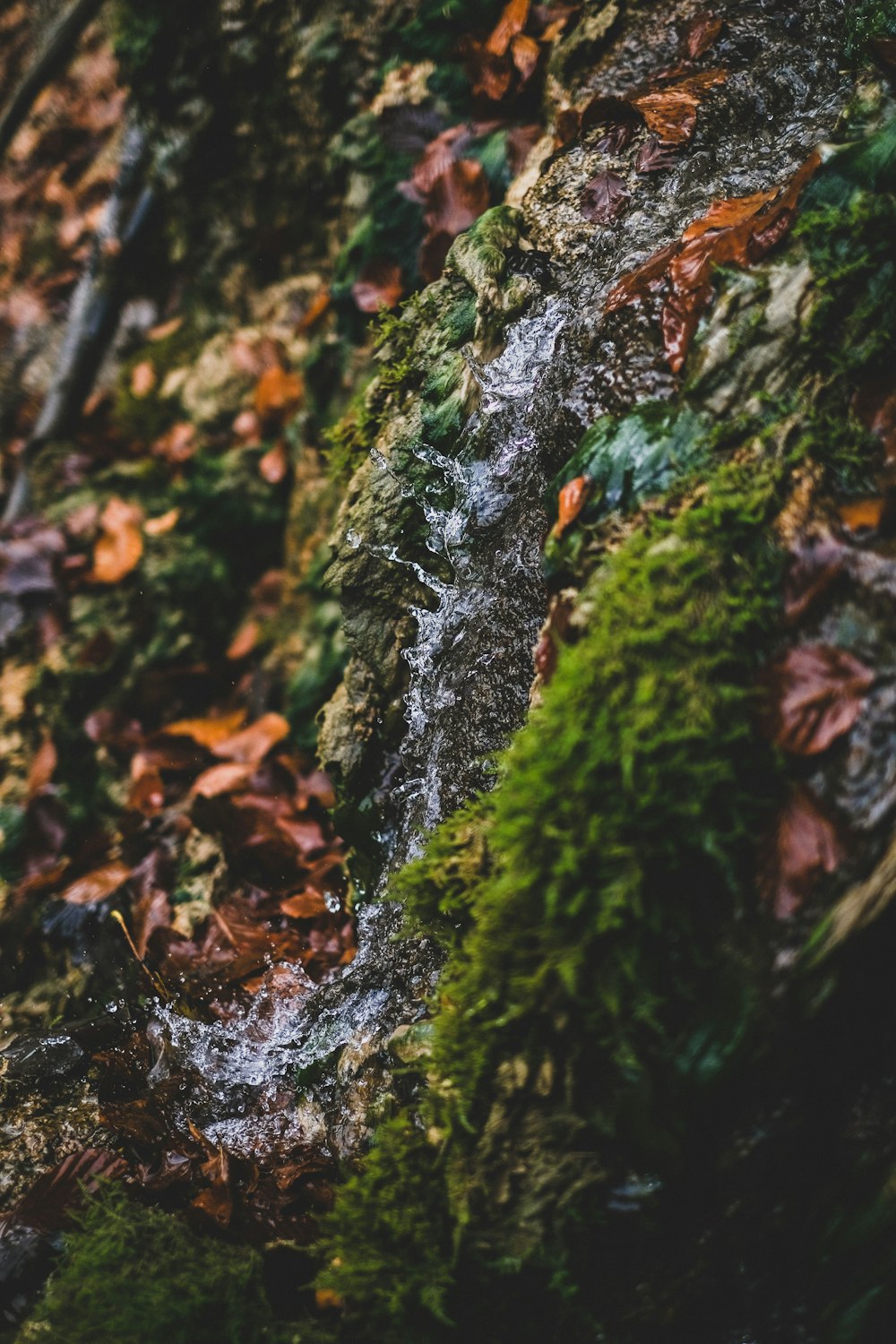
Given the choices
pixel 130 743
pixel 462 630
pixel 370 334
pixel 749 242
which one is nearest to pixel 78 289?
pixel 370 334

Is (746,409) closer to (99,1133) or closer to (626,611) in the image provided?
(626,611)

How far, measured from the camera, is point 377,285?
3.12 metres

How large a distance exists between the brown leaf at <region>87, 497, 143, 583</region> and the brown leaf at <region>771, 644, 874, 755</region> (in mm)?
3104

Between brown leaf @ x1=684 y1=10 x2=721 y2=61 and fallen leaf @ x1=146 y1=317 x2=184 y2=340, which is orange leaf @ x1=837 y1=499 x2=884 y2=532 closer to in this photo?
brown leaf @ x1=684 y1=10 x2=721 y2=61

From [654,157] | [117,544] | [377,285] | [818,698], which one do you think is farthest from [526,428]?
[117,544]

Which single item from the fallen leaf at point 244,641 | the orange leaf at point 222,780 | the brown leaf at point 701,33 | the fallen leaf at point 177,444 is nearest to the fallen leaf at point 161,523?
the fallen leaf at point 177,444

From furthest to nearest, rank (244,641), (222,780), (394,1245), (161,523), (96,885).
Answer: (161,523), (244,641), (222,780), (96,885), (394,1245)

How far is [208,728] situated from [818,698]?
2652 millimetres

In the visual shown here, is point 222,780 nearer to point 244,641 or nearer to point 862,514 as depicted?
point 244,641

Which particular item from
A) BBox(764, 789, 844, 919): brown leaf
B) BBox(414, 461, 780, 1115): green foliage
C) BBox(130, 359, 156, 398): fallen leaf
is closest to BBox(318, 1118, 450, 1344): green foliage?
BBox(414, 461, 780, 1115): green foliage

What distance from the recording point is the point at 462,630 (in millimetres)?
2154

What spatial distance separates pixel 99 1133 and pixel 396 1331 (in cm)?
109

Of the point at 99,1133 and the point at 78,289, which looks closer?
the point at 99,1133

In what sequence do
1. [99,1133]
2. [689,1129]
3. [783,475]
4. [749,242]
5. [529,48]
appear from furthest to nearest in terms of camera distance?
[529,48] < [99,1133] < [749,242] < [783,475] < [689,1129]
